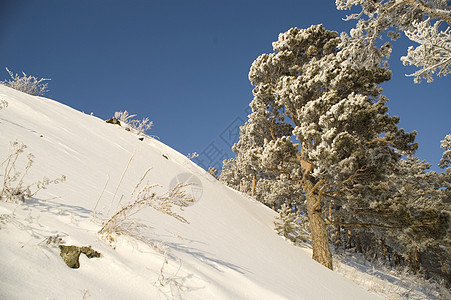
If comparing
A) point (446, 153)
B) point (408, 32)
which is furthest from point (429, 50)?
point (446, 153)

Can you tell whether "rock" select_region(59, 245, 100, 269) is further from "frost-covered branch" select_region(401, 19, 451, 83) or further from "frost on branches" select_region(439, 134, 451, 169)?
"frost on branches" select_region(439, 134, 451, 169)

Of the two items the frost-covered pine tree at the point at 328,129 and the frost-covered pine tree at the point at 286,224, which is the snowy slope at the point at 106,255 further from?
the frost-covered pine tree at the point at 286,224

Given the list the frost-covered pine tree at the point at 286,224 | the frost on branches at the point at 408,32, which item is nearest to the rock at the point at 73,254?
the frost on branches at the point at 408,32

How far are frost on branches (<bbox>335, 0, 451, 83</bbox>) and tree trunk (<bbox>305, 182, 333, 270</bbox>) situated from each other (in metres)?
4.43

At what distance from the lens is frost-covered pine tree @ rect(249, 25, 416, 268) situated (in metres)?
6.67

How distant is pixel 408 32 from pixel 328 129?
317cm

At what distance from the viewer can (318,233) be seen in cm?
738

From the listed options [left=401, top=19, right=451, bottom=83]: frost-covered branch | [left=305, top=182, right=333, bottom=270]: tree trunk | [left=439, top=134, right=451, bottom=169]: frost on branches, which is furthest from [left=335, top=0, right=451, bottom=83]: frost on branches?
[left=439, top=134, right=451, bottom=169]: frost on branches

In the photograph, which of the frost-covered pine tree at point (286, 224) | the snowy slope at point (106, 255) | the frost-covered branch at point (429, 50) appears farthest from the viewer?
the frost-covered pine tree at point (286, 224)

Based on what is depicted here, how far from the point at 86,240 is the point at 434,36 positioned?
5874mm

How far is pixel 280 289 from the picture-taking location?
233cm

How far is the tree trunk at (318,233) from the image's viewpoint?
6872 mm

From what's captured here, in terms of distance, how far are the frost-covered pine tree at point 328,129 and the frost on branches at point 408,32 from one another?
0.49 metres

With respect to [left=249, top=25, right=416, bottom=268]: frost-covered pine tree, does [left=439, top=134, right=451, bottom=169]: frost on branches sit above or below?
above
